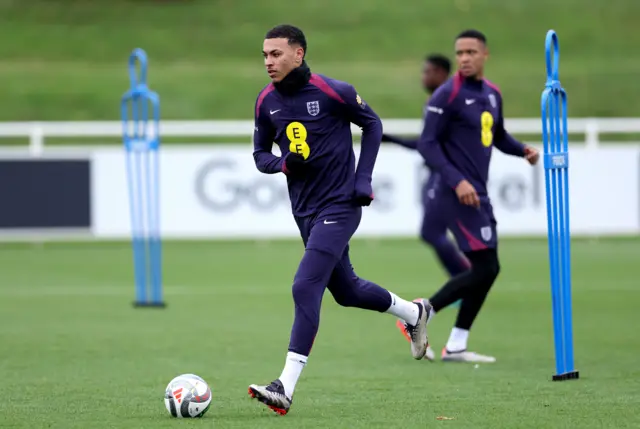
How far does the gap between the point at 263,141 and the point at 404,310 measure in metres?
1.40

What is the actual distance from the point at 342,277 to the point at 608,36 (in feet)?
105

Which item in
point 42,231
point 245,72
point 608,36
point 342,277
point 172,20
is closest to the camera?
point 342,277

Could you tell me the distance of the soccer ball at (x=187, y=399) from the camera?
688 centimetres

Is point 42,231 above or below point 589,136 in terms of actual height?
below

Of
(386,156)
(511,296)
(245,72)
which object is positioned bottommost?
(511,296)

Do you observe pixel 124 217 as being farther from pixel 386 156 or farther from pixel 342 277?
pixel 342 277

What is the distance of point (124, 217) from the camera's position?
20203mm

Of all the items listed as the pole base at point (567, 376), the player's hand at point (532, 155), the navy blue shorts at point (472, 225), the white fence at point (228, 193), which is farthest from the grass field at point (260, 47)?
the pole base at point (567, 376)

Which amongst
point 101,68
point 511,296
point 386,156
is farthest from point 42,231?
point 101,68

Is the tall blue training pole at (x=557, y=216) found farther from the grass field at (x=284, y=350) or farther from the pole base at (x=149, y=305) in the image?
the pole base at (x=149, y=305)

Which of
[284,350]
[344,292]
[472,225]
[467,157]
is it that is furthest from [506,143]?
[344,292]

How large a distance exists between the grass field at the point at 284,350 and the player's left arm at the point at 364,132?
1.25 m

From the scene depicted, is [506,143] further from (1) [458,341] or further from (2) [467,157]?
(1) [458,341]

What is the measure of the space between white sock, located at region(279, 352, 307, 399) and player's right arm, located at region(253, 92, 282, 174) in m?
1.10
